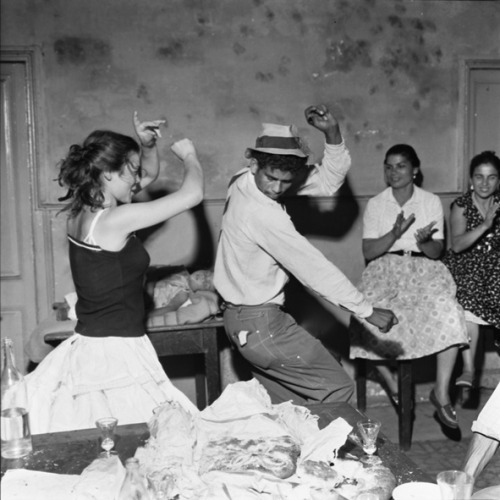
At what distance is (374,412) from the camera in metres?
5.82

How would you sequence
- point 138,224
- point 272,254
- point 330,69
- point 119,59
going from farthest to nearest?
point 330,69, point 119,59, point 272,254, point 138,224

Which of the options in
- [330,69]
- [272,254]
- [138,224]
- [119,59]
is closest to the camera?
[138,224]

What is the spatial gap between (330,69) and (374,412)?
2.82 meters

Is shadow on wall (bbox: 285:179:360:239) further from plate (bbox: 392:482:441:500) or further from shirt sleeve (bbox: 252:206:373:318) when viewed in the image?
plate (bbox: 392:482:441:500)

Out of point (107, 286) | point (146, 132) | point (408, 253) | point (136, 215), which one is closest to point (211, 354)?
point (107, 286)

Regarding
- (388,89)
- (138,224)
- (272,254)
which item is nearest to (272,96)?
(388,89)

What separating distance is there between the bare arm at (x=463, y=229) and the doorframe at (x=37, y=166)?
3.13m

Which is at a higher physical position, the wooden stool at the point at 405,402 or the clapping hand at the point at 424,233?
the clapping hand at the point at 424,233

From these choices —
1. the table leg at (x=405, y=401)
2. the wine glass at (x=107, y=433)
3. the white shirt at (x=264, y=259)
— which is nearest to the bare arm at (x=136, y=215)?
the white shirt at (x=264, y=259)

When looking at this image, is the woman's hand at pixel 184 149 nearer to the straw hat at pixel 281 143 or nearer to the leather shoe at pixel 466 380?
the straw hat at pixel 281 143

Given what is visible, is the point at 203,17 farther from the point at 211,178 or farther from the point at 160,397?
the point at 160,397

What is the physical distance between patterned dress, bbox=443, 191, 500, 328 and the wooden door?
3265 millimetres

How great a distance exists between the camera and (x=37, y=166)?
5.32 m

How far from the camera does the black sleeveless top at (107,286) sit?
11.4ft
